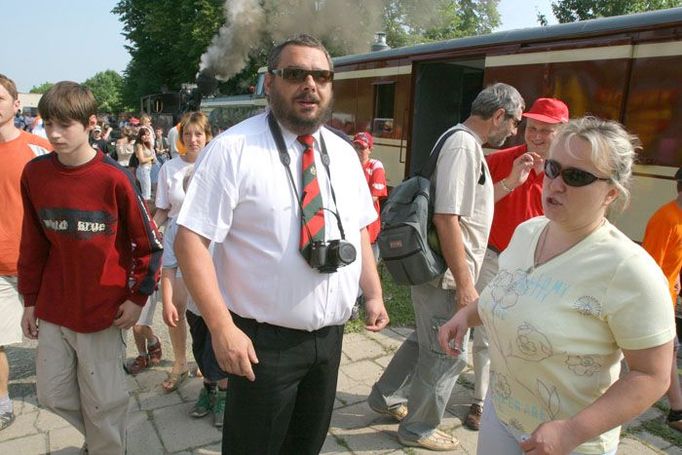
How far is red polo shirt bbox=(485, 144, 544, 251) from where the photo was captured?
3055 mm

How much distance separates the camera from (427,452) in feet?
9.32

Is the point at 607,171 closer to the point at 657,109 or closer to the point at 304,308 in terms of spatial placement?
the point at 304,308

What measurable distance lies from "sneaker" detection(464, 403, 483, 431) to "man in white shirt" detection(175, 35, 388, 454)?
1493mm

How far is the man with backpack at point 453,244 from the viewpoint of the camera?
8.40ft

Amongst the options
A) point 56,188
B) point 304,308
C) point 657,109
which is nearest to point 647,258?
point 304,308

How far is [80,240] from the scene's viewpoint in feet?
7.34

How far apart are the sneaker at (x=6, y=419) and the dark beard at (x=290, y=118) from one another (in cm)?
264

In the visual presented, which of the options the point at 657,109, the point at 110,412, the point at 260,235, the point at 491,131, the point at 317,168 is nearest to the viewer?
the point at 260,235

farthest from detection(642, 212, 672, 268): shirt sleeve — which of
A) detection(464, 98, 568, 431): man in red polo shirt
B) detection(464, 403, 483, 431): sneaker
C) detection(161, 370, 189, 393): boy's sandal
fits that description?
detection(161, 370, 189, 393): boy's sandal

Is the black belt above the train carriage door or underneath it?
underneath

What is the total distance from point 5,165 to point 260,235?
6.57 ft

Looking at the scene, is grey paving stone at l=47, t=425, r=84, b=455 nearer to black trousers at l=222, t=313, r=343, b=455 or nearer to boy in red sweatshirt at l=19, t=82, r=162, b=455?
boy in red sweatshirt at l=19, t=82, r=162, b=455

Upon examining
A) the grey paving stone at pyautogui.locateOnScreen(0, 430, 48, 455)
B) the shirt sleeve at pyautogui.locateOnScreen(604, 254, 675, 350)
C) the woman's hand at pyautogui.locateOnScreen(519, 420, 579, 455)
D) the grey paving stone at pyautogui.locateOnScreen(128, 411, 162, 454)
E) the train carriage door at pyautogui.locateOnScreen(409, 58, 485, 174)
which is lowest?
the grey paving stone at pyautogui.locateOnScreen(0, 430, 48, 455)

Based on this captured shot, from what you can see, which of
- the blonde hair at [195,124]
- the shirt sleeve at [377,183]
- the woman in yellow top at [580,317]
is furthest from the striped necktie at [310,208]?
the shirt sleeve at [377,183]
